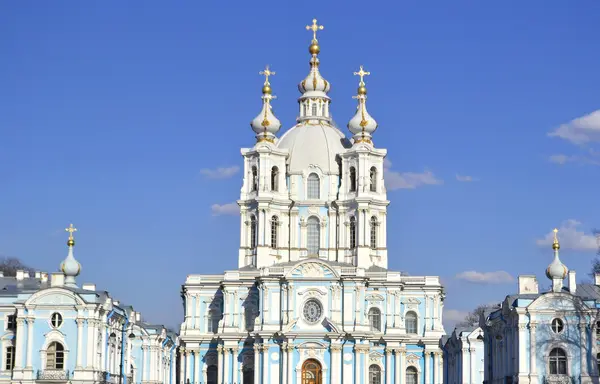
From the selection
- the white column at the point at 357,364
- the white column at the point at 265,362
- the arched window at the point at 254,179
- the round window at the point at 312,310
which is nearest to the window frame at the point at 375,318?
the white column at the point at 357,364

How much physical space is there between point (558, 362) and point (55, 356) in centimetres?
2667

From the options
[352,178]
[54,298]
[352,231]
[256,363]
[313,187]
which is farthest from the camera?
[313,187]

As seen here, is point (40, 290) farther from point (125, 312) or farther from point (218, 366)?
point (218, 366)

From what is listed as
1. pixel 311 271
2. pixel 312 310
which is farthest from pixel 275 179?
pixel 312 310

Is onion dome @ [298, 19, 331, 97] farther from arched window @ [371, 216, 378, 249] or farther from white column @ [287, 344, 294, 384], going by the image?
white column @ [287, 344, 294, 384]

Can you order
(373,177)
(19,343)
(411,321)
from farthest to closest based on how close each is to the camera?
(373,177), (411,321), (19,343)

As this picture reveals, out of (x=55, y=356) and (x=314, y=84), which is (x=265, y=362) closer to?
(x=55, y=356)

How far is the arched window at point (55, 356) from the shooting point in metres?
70.6

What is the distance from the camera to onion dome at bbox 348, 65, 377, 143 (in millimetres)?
96938

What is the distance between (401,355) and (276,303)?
944 cm

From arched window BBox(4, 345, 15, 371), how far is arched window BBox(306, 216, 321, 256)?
96.5ft

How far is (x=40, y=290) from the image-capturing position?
232 feet

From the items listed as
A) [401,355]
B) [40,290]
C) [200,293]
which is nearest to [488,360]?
[401,355]

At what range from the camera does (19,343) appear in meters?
70.4
